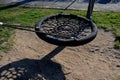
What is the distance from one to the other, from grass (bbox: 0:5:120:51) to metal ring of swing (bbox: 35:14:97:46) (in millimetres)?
Answer: 1293

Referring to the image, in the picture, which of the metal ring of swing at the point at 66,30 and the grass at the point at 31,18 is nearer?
the metal ring of swing at the point at 66,30

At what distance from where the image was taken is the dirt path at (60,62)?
5.68 metres

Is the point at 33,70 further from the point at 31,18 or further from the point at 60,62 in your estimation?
the point at 31,18

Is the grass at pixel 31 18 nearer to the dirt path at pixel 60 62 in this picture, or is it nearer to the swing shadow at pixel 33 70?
the dirt path at pixel 60 62

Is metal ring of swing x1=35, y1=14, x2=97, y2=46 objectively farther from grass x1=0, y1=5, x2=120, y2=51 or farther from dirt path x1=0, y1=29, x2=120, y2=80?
grass x1=0, y1=5, x2=120, y2=51

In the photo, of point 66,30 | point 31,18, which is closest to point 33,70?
point 66,30

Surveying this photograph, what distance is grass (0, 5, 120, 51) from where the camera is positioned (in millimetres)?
7347

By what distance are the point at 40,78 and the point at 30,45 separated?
4.87 ft

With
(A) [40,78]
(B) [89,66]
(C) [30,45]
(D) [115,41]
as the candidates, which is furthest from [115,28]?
(A) [40,78]

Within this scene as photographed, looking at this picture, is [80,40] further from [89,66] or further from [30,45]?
[30,45]

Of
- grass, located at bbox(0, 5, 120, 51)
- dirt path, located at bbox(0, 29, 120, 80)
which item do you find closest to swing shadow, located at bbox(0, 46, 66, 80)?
dirt path, located at bbox(0, 29, 120, 80)

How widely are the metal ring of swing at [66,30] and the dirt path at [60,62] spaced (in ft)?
2.21

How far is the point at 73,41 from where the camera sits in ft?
17.1

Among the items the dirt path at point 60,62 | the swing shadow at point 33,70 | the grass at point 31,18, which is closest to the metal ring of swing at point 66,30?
the dirt path at point 60,62
